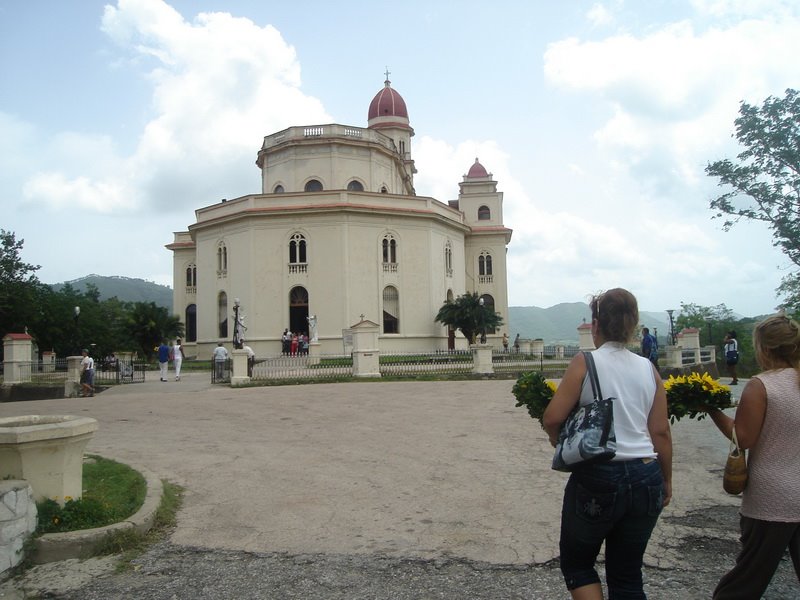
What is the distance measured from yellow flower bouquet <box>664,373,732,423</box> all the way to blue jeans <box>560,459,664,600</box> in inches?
33.6

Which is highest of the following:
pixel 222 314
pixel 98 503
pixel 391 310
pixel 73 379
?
pixel 222 314

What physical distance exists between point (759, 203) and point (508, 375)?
800 inches

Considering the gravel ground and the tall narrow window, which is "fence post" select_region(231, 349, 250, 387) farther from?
the tall narrow window

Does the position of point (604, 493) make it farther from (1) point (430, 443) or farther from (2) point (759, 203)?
(2) point (759, 203)

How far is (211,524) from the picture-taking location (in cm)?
549

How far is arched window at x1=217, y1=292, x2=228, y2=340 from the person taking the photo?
35906mm

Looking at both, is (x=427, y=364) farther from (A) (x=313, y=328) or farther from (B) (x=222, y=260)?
(B) (x=222, y=260)

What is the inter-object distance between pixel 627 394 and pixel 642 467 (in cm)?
33

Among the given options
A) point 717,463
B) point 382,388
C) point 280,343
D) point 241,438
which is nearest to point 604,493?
point 717,463

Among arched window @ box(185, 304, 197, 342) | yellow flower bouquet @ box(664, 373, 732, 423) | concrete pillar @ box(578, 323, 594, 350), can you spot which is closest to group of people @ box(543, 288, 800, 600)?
yellow flower bouquet @ box(664, 373, 732, 423)

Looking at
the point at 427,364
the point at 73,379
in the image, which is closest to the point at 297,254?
the point at 427,364

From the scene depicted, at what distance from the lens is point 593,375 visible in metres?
2.92

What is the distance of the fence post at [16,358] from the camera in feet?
75.8

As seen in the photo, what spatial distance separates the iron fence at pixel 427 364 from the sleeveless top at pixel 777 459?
18.0 metres
